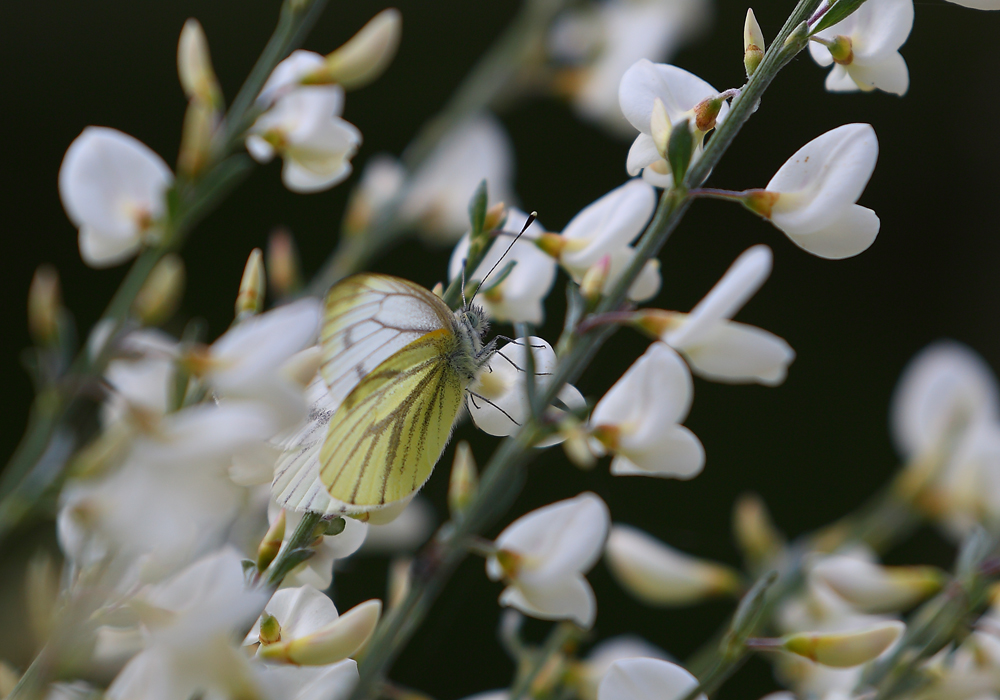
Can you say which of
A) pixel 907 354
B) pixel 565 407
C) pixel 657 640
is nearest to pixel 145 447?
pixel 565 407

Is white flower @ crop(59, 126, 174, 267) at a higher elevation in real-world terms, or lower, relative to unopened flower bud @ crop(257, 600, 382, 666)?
higher

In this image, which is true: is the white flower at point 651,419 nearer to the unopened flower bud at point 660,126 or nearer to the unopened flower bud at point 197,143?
the unopened flower bud at point 660,126

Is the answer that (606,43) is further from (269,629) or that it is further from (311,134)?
(269,629)

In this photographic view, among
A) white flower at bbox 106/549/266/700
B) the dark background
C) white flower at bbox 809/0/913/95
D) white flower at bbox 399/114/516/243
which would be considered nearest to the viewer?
white flower at bbox 106/549/266/700

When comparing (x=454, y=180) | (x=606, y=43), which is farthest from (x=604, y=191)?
(x=454, y=180)

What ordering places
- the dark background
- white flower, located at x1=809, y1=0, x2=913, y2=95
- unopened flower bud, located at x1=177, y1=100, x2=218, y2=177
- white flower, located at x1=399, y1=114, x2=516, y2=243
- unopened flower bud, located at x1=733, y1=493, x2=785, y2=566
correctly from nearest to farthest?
white flower, located at x1=809, y1=0, x2=913, y2=95 < unopened flower bud, located at x1=177, y1=100, x2=218, y2=177 < unopened flower bud, located at x1=733, y1=493, x2=785, y2=566 < white flower, located at x1=399, y1=114, x2=516, y2=243 < the dark background

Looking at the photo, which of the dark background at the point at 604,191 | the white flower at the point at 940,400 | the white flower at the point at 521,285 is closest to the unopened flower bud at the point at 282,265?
the white flower at the point at 521,285

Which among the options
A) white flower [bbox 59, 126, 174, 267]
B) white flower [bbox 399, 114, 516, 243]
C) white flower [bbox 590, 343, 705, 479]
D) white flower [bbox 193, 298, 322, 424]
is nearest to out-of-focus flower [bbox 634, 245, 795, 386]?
white flower [bbox 590, 343, 705, 479]

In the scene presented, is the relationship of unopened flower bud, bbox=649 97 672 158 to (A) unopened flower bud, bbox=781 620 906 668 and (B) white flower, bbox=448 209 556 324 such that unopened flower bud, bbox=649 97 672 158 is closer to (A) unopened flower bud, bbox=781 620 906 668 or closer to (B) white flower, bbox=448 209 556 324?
(B) white flower, bbox=448 209 556 324
